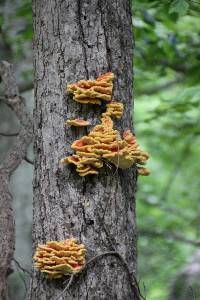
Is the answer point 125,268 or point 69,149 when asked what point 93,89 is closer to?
point 69,149

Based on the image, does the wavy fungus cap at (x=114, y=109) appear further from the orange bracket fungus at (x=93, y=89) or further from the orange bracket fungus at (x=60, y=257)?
the orange bracket fungus at (x=60, y=257)

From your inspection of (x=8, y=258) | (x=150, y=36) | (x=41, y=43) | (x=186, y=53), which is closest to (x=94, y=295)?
(x=8, y=258)

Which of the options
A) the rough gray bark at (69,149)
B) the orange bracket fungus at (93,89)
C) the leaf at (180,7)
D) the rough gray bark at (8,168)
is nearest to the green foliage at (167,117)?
the leaf at (180,7)

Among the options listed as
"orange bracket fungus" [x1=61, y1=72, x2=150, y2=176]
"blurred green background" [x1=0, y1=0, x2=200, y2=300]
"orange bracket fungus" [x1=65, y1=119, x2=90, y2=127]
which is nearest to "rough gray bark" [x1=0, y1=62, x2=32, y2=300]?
"blurred green background" [x1=0, y1=0, x2=200, y2=300]

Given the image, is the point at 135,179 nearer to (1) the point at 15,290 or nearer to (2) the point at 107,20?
(2) the point at 107,20

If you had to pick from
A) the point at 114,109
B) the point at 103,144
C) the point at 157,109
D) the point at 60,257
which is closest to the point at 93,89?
the point at 114,109

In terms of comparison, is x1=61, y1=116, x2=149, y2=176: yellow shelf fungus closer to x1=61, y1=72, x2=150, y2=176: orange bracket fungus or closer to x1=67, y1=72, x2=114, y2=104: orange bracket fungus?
x1=61, y1=72, x2=150, y2=176: orange bracket fungus
